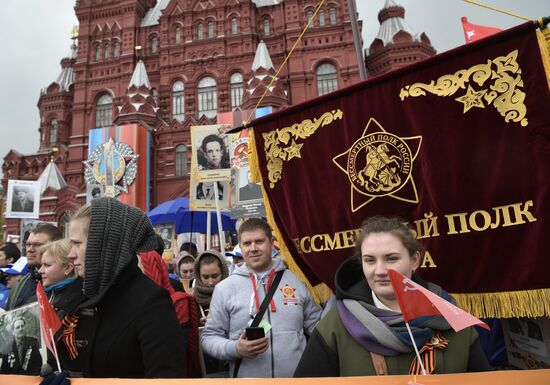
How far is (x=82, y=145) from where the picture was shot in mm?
25266

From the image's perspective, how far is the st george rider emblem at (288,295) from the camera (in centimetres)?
283

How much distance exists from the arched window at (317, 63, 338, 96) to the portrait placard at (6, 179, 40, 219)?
16245 millimetres

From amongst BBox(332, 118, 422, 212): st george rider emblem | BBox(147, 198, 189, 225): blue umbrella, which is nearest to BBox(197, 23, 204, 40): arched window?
BBox(147, 198, 189, 225): blue umbrella

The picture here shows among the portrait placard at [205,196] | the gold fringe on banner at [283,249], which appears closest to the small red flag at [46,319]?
the gold fringe on banner at [283,249]

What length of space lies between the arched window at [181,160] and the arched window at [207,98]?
2504mm

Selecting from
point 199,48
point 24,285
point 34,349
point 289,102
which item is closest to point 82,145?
point 199,48

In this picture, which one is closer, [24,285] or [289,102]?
[24,285]

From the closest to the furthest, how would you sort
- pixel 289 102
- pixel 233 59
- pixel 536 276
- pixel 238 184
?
1. pixel 536 276
2. pixel 238 184
3. pixel 289 102
4. pixel 233 59

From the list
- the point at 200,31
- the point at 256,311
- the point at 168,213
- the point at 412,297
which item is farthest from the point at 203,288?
the point at 200,31

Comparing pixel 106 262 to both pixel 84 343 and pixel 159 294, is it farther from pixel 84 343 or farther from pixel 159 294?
pixel 84 343

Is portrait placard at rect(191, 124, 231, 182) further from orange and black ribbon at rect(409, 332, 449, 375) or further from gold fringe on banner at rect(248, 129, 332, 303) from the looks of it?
orange and black ribbon at rect(409, 332, 449, 375)

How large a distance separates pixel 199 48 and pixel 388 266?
25663 mm

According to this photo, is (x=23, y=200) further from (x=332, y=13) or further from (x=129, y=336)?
(x=332, y=13)

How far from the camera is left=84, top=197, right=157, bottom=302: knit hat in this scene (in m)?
1.76
